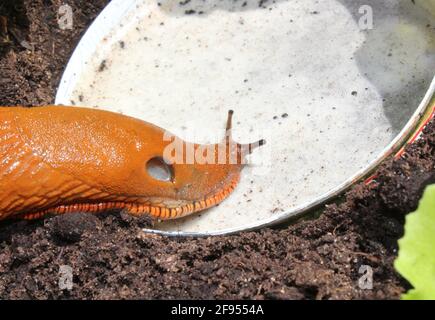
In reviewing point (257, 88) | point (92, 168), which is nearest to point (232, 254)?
point (92, 168)

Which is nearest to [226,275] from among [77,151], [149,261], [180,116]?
[149,261]

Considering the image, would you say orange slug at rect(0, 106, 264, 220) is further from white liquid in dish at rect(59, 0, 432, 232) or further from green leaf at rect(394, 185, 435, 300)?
green leaf at rect(394, 185, 435, 300)

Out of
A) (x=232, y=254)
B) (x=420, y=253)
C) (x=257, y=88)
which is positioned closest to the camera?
(x=420, y=253)

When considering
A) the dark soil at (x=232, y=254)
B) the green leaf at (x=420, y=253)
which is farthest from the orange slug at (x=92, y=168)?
the green leaf at (x=420, y=253)

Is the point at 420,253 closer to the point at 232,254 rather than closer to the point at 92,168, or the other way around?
the point at 232,254

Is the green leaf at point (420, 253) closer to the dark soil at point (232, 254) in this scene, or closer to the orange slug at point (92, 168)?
the dark soil at point (232, 254)

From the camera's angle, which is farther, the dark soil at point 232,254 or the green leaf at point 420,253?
the dark soil at point 232,254
